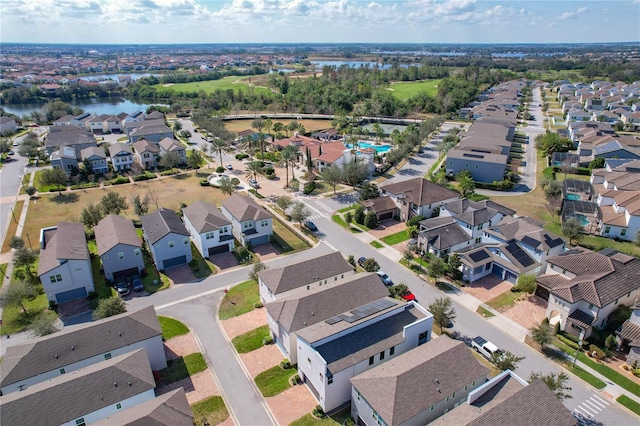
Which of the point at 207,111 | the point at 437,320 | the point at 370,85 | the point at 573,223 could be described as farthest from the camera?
the point at 370,85

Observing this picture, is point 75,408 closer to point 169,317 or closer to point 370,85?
point 169,317

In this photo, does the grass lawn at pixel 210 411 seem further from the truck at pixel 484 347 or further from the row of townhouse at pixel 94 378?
the truck at pixel 484 347

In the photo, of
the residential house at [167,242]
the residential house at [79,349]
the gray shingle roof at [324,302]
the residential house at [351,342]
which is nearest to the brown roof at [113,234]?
the residential house at [167,242]

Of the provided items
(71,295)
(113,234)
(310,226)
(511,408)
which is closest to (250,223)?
(310,226)

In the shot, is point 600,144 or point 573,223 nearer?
point 573,223

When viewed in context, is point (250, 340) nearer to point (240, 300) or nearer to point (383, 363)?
point (240, 300)

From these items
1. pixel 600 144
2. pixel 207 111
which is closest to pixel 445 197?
pixel 600 144
